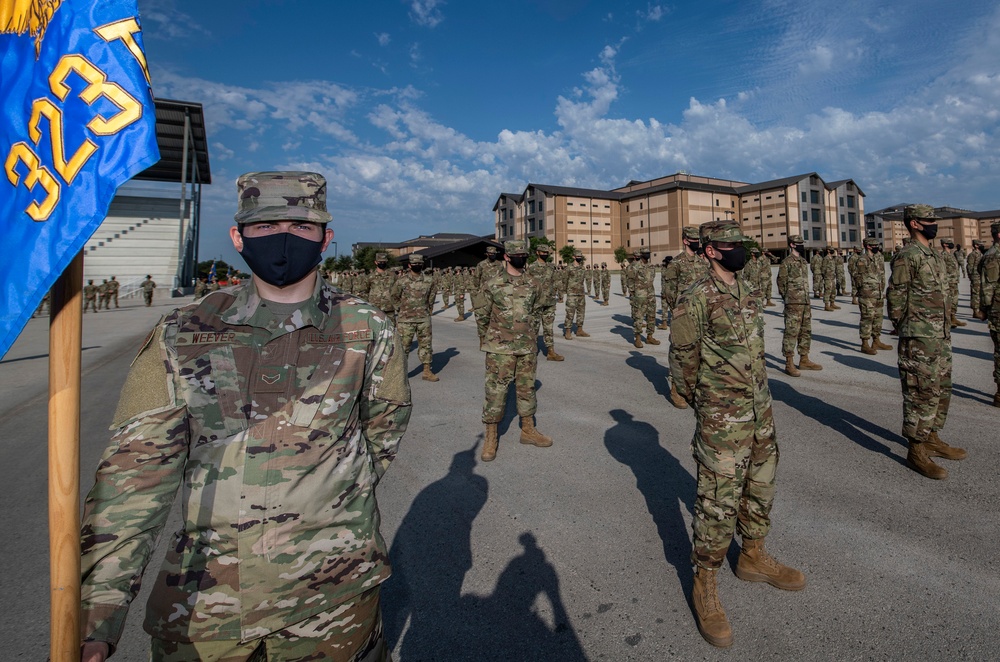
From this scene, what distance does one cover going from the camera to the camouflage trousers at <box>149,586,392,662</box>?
1478 millimetres

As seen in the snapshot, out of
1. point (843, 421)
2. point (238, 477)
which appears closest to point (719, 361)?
point (238, 477)

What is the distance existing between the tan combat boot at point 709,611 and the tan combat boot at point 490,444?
102 inches

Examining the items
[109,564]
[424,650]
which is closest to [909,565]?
[424,650]

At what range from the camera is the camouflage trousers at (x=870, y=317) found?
9805 mm

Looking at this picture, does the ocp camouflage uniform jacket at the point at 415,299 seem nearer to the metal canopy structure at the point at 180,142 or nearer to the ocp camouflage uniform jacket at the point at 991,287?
the ocp camouflage uniform jacket at the point at 991,287

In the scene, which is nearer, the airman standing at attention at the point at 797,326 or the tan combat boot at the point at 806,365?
the airman standing at attention at the point at 797,326

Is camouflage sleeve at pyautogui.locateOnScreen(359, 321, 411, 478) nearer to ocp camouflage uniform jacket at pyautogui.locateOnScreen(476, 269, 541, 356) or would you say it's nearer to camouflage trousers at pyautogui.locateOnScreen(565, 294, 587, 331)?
ocp camouflage uniform jacket at pyautogui.locateOnScreen(476, 269, 541, 356)

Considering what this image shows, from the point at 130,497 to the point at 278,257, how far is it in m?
0.83

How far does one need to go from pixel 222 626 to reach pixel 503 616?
5.54 feet

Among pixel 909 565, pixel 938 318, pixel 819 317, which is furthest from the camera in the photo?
pixel 819 317

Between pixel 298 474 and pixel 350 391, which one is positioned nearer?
pixel 298 474

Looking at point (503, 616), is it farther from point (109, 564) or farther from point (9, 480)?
point (9, 480)

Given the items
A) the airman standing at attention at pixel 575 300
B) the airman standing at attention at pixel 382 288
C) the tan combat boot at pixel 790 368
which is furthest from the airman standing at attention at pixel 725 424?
the airman standing at attention at pixel 575 300

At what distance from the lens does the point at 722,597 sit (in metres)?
2.90
